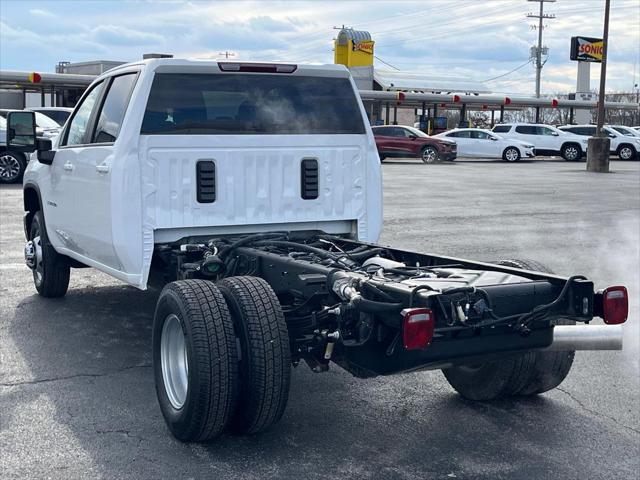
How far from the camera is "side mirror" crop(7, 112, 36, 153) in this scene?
315 inches

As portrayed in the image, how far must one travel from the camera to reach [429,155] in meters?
34.3

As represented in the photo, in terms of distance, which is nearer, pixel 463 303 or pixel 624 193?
pixel 463 303

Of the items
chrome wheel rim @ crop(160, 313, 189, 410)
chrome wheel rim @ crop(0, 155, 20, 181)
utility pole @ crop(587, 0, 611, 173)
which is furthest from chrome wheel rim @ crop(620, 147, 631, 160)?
chrome wheel rim @ crop(160, 313, 189, 410)

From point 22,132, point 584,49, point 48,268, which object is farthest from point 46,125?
point 584,49

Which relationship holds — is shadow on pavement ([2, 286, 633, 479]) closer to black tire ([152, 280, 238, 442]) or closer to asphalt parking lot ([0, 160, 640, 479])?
asphalt parking lot ([0, 160, 640, 479])

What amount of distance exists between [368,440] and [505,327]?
1043 mm

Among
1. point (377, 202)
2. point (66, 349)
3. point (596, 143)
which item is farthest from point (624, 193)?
point (66, 349)

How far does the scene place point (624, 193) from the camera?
2120cm

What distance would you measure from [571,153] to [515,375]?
34.8m

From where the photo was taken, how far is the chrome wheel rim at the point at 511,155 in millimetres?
36722

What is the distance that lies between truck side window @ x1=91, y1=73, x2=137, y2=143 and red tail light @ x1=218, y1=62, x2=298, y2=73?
0.66m

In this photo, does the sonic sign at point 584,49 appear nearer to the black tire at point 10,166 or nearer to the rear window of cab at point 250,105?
the black tire at point 10,166

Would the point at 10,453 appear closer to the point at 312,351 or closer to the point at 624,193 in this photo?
the point at 312,351

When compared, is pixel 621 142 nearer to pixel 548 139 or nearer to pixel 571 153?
pixel 571 153
